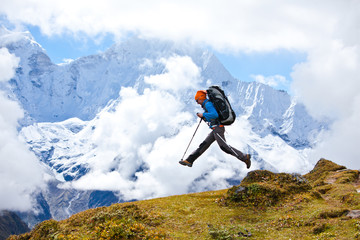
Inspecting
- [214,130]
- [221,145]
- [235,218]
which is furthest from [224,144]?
[235,218]

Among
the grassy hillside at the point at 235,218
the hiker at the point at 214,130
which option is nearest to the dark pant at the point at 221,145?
the hiker at the point at 214,130

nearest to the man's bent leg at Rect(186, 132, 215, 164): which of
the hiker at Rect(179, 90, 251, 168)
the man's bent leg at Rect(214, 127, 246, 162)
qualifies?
the hiker at Rect(179, 90, 251, 168)

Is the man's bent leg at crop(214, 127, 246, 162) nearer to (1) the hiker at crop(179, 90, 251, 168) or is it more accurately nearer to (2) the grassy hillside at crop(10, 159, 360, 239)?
(1) the hiker at crop(179, 90, 251, 168)

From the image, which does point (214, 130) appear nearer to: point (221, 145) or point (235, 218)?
point (221, 145)

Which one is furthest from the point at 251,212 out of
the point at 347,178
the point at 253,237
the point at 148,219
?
the point at 347,178

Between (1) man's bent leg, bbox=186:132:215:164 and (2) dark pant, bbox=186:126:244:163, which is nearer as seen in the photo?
(2) dark pant, bbox=186:126:244:163

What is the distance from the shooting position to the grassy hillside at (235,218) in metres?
14.4

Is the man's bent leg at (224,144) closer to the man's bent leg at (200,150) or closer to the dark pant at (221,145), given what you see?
the dark pant at (221,145)

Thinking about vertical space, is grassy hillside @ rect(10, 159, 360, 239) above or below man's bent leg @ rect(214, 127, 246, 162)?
below

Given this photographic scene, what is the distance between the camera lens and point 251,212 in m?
18.2

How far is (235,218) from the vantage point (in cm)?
1742

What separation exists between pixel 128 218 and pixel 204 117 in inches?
274

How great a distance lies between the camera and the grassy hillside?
14.4 meters

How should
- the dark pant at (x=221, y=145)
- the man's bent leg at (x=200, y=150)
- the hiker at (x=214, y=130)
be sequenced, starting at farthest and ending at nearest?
the man's bent leg at (x=200, y=150) < the dark pant at (x=221, y=145) < the hiker at (x=214, y=130)
